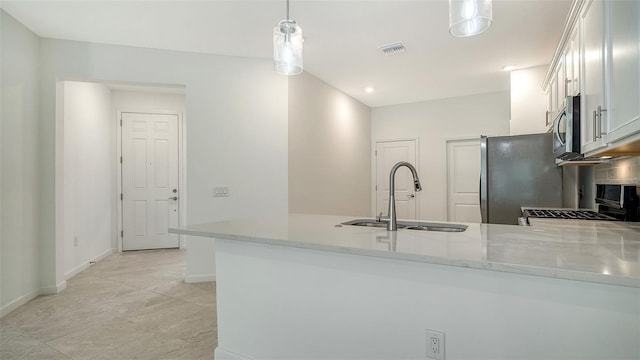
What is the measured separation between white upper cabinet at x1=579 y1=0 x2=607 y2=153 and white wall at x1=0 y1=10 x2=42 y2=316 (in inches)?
168

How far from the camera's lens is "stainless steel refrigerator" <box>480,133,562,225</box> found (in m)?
3.10

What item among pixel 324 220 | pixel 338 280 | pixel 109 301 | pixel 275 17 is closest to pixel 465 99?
pixel 275 17

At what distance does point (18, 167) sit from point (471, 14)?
12.5ft

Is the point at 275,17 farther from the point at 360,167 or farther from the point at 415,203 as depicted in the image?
the point at 415,203

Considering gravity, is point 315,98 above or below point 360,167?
above

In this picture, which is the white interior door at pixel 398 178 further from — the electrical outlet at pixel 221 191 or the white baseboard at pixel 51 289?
the white baseboard at pixel 51 289

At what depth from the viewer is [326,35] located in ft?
10.7

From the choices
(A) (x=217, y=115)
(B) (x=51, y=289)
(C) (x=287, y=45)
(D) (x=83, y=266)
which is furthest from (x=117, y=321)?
(C) (x=287, y=45)

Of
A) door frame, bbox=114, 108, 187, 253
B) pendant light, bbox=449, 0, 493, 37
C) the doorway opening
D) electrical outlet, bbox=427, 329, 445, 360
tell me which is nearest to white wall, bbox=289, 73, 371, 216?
the doorway opening

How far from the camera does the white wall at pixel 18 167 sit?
2.89 meters

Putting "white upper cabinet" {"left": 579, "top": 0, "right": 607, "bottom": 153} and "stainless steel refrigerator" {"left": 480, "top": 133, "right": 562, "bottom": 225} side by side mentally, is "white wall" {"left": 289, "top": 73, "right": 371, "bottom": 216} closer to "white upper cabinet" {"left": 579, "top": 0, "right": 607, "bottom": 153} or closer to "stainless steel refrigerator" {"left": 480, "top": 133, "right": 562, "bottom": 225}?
"stainless steel refrigerator" {"left": 480, "top": 133, "right": 562, "bottom": 225}

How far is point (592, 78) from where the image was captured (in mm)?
1815

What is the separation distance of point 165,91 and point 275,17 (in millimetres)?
3262

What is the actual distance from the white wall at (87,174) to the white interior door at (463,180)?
216 inches
